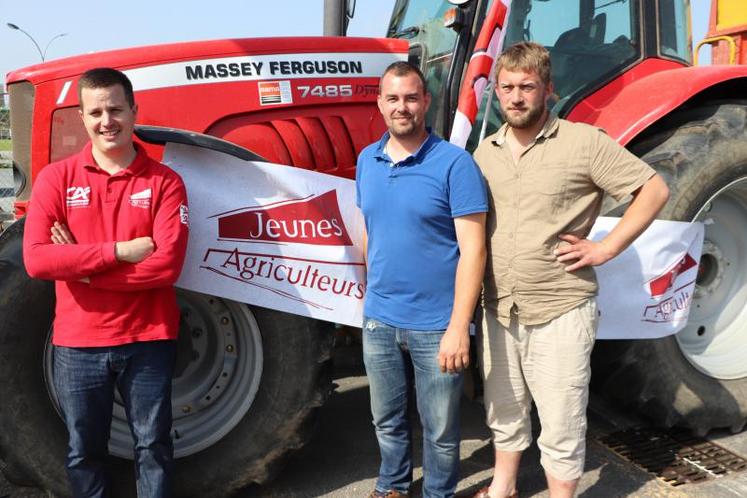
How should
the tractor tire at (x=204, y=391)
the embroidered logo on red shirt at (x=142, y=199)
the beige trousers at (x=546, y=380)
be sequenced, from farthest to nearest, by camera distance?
the tractor tire at (x=204, y=391)
the beige trousers at (x=546, y=380)
the embroidered logo on red shirt at (x=142, y=199)

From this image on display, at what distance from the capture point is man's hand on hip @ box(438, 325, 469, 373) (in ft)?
7.21

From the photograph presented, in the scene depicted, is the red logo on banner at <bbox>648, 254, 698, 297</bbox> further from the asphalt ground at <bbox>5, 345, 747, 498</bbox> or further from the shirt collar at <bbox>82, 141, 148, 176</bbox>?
the shirt collar at <bbox>82, 141, 148, 176</bbox>

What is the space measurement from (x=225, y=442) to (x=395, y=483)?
2.22 feet

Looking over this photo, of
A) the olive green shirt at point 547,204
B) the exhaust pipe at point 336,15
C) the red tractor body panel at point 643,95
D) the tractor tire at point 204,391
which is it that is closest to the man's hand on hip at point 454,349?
the olive green shirt at point 547,204

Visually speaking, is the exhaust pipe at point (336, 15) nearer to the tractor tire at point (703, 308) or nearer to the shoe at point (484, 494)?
the tractor tire at point (703, 308)

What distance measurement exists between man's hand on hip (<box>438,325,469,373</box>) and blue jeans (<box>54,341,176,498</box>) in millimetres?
904

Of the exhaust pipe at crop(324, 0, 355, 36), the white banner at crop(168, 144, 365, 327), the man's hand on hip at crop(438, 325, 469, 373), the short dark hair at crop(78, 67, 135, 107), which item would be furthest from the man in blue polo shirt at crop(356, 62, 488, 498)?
the exhaust pipe at crop(324, 0, 355, 36)

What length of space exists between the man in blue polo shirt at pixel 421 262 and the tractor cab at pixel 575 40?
0.97 m

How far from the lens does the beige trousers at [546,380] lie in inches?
90.4

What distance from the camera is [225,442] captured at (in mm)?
2678

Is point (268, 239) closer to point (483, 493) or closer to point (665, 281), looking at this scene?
point (483, 493)

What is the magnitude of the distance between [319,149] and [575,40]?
1.40m

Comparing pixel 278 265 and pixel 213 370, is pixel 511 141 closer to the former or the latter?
pixel 278 265

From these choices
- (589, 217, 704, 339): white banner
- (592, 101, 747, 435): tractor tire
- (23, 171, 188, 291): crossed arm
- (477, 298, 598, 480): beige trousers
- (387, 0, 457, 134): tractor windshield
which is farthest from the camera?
(387, 0, 457, 134): tractor windshield
